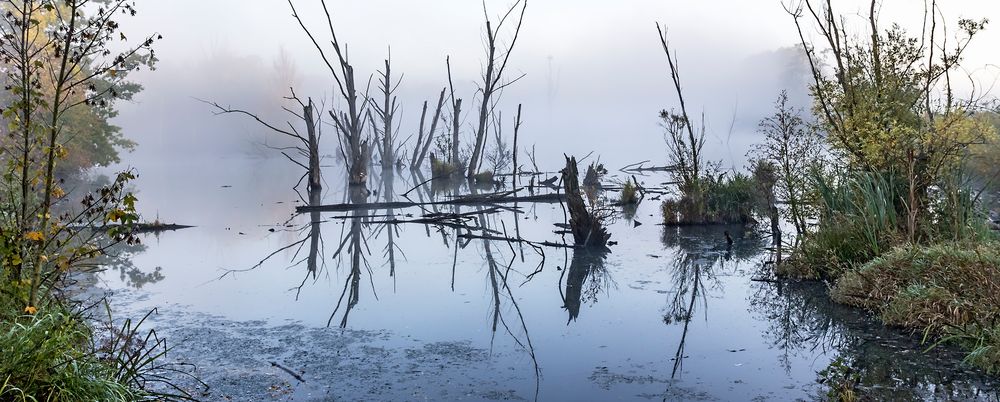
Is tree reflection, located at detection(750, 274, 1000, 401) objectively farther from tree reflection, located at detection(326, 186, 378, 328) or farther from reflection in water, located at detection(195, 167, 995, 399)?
tree reflection, located at detection(326, 186, 378, 328)

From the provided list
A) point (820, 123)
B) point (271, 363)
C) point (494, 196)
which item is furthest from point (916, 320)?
point (494, 196)

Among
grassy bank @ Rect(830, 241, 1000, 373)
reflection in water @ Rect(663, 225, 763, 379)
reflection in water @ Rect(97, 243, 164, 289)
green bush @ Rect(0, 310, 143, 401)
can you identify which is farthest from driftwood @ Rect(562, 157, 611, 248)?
green bush @ Rect(0, 310, 143, 401)

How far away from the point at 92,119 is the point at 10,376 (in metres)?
33.7

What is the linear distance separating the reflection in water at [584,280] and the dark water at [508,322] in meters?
0.04

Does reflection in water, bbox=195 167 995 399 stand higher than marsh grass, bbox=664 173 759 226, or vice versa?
marsh grass, bbox=664 173 759 226

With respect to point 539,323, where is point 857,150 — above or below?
above

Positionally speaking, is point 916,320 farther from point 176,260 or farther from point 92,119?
point 92,119

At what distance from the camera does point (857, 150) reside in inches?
366

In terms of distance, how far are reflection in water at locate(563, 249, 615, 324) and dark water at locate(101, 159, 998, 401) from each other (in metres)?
0.04

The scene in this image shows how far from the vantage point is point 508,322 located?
7.25 metres

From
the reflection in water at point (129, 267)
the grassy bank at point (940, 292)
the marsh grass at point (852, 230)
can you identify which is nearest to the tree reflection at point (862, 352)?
the grassy bank at point (940, 292)

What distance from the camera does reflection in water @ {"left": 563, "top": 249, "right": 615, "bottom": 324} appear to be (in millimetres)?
8125

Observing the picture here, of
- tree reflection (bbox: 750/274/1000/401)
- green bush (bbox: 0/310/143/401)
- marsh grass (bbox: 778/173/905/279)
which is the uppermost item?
marsh grass (bbox: 778/173/905/279)

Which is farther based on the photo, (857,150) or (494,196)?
(494,196)
